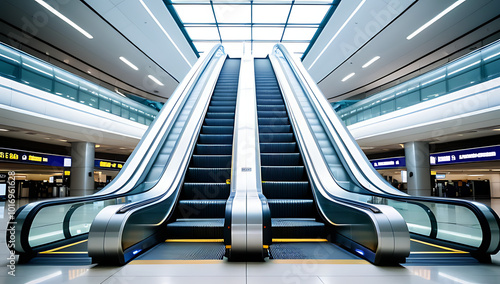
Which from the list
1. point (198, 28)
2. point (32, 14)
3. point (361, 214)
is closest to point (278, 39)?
point (198, 28)

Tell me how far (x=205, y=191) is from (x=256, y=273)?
2.40 m

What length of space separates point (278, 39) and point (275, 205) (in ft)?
49.4

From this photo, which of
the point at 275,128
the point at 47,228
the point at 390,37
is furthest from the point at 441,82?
the point at 47,228

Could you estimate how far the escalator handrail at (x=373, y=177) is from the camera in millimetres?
3227

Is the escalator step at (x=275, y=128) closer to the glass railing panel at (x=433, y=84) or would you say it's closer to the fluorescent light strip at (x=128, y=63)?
the glass railing panel at (x=433, y=84)

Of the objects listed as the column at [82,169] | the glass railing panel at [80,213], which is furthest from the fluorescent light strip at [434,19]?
the column at [82,169]

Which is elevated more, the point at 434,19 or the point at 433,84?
the point at 434,19

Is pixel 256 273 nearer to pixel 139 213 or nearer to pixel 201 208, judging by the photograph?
pixel 139 213

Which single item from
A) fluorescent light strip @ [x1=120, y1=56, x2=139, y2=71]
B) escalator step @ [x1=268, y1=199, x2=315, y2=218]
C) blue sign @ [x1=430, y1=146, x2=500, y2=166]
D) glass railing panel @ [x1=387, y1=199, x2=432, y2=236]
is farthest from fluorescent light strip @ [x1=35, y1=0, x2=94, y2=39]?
blue sign @ [x1=430, y1=146, x2=500, y2=166]

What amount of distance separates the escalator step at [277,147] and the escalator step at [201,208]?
80.3 inches

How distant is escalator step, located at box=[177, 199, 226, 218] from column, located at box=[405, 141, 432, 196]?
1148 cm

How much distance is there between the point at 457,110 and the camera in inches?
371

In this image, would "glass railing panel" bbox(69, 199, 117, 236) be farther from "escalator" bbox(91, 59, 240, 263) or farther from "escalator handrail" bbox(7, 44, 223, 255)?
"escalator" bbox(91, 59, 240, 263)

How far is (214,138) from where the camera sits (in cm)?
678
